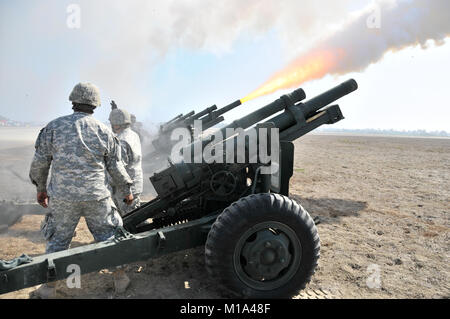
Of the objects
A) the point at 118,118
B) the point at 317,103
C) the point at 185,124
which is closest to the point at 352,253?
the point at 317,103

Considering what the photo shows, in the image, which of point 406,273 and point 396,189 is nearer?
point 406,273

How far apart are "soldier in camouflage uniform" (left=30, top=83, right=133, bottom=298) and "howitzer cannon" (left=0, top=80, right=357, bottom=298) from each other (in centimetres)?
30

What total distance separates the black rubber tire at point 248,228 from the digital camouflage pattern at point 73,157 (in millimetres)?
1132

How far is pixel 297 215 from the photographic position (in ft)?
10.1

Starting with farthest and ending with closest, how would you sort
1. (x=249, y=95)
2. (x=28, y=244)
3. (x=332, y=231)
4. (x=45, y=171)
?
(x=249, y=95)
(x=332, y=231)
(x=28, y=244)
(x=45, y=171)

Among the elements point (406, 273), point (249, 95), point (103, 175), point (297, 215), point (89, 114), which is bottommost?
point (406, 273)

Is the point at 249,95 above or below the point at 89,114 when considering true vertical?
above

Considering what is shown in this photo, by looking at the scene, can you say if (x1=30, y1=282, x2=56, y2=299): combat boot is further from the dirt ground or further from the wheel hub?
the wheel hub

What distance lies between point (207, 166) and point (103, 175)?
1125mm

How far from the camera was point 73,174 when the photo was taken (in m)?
2.94

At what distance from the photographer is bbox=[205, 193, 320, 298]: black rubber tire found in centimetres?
296

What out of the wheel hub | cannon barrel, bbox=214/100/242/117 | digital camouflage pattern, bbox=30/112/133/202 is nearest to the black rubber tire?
the wheel hub
